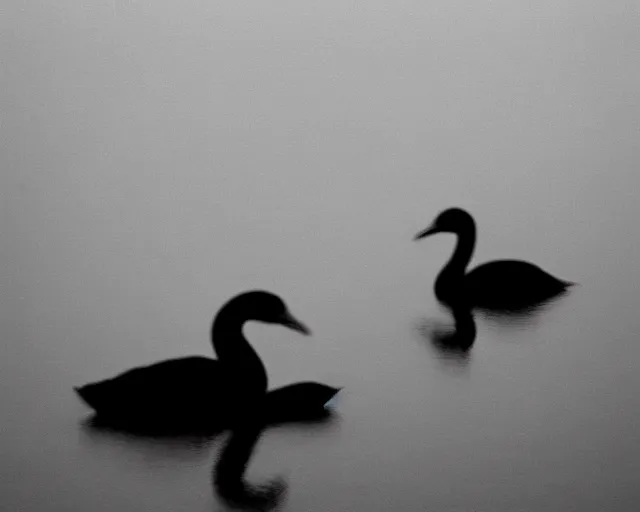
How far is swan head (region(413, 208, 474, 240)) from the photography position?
5.36 meters

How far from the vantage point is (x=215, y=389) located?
3.74m

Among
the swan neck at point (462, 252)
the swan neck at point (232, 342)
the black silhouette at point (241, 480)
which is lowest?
the black silhouette at point (241, 480)

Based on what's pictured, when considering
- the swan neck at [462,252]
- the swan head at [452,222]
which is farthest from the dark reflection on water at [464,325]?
the swan head at [452,222]

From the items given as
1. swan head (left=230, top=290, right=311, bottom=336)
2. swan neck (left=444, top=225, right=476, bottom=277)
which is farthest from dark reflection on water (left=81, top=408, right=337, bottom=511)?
swan neck (left=444, top=225, right=476, bottom=277)

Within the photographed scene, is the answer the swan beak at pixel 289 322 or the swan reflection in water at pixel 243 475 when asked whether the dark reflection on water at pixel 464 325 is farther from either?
the swan reflection in water at pixel 243 475

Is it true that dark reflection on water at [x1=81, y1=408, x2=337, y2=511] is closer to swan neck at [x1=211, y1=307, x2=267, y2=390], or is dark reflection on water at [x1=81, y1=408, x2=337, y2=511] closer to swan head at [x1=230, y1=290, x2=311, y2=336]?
swan neck at [x1=211, y1=307, x2=267, y2=390]

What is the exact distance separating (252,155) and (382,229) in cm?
177

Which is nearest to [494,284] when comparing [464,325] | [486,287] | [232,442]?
[486,287]

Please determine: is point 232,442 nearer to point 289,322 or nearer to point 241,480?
point 241,480

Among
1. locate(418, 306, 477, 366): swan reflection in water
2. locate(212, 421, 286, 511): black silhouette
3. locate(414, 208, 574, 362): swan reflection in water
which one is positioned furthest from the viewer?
locate(414, 208, 574, 362): swan reflection in water

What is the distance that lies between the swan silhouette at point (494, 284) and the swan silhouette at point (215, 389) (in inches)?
56.5

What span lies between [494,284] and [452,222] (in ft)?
1.21

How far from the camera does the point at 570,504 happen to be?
Result: 3.23 metres

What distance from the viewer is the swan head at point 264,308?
3783mm
